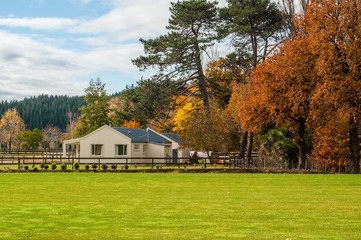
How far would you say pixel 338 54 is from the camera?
27703 millimetres

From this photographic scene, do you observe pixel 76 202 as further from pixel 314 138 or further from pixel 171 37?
pixel 171 37

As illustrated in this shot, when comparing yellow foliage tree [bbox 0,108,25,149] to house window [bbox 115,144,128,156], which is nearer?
house window [bbox 115,144,128,156]

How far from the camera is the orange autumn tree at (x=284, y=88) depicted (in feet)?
96.0

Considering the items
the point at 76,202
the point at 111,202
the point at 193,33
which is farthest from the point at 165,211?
the point at 193,33

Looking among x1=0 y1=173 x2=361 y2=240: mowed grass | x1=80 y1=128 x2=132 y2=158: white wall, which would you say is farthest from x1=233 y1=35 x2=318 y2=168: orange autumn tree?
x1=80 y1=128 x2=132 y2=158: white wall

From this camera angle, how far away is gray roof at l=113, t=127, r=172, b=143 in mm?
47562

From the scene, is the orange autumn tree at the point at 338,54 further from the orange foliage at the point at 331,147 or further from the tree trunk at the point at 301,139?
the tree trunk at the point at 301,139

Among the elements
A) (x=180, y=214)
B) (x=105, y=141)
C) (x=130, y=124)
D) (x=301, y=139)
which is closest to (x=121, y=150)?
(x=105, y=141)

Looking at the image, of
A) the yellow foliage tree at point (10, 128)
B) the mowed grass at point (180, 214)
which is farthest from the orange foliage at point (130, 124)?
the mowed grass at point (180, 214)

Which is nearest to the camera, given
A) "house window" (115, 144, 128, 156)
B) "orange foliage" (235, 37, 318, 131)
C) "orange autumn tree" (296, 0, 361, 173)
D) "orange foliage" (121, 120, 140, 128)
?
"orange autumn tree" (296, 0, 361, 173)

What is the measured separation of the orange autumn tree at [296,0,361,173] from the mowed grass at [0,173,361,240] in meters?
10.5

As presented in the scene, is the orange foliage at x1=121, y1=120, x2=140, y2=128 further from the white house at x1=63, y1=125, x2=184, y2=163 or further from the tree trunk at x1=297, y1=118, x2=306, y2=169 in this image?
the tree trunk at x1=297, y1=118, x2=306, y2=169

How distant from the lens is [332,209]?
12.7 meters

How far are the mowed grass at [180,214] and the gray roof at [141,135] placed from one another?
2978 centimetres
